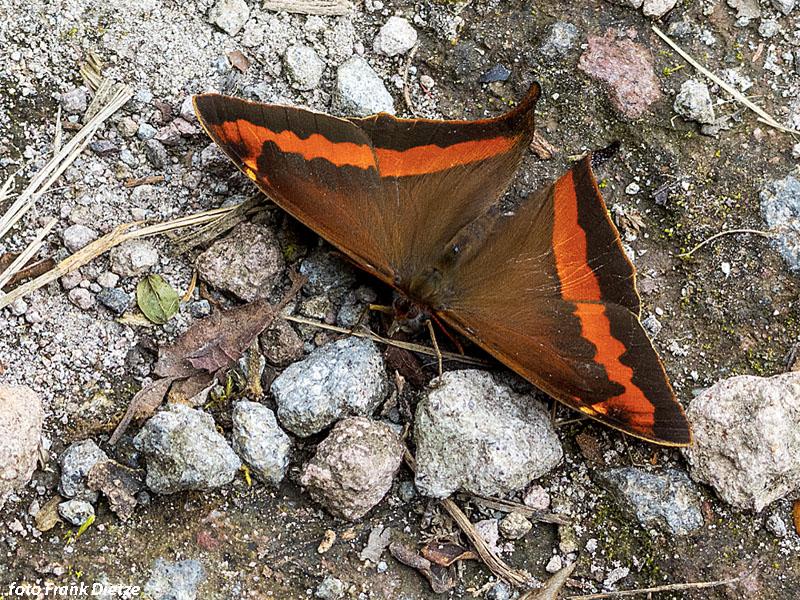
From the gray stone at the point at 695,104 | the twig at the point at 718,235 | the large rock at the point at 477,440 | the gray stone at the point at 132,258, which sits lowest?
the large rock at the point at 477,440

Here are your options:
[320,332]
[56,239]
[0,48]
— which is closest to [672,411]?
[320,332]

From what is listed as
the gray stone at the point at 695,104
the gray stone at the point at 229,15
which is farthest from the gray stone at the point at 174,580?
the gray stone at the point at 695,104

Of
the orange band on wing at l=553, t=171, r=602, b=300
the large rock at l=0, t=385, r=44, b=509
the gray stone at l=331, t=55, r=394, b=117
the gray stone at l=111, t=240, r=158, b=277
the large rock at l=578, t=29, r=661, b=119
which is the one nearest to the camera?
the large rock at l=0, t=385, r=44, b=509

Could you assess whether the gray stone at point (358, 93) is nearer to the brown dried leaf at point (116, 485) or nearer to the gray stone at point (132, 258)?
the gray stone at point (132, 258)

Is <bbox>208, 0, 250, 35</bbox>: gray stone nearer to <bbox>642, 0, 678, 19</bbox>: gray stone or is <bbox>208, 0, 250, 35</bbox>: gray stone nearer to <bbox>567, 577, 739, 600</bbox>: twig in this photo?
<bbox>642, 0, 678, 19</bbox>: gray stone

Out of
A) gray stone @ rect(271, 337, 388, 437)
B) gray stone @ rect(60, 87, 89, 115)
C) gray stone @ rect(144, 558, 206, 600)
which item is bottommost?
gray stone @ rect(144, 558, 206, 600)

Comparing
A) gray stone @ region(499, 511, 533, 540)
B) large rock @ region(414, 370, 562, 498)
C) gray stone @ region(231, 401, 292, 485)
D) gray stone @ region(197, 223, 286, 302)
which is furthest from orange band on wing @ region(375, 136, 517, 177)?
gray stone @ region(499, 511, 533, 540)

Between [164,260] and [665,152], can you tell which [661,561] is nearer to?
[665,152]
